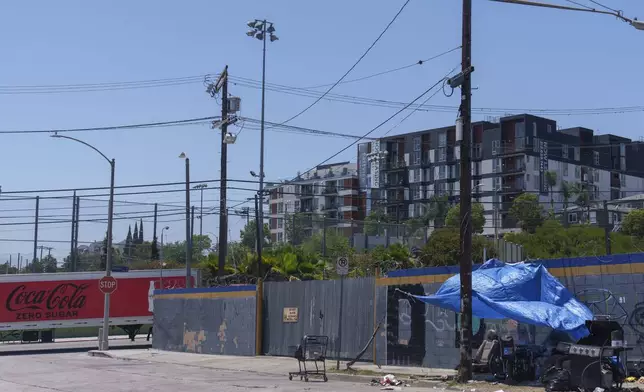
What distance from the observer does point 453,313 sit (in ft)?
68.6

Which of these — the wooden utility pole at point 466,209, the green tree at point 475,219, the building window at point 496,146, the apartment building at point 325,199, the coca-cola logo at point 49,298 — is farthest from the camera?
the apartment building at point 325,199

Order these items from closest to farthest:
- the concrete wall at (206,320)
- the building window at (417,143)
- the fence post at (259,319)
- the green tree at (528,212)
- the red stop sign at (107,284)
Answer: the fence post at (259,319) < the concrete wall at (206,320) < the red stop sign at (107,284) < the green tree at (528,212) < the building window at (417,143)

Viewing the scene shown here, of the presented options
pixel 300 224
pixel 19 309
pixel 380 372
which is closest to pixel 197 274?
pixel 19 309

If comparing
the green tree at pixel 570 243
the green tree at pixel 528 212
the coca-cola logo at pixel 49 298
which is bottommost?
the coca-cola logo at pixel 49 298

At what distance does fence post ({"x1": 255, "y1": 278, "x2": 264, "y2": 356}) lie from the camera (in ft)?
95.8

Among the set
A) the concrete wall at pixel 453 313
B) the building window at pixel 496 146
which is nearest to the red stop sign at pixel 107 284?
the concrete wall at pixel 453 313

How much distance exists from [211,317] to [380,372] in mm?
13186

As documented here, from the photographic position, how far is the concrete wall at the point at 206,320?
29922mm

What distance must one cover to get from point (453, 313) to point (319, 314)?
635 centimetres

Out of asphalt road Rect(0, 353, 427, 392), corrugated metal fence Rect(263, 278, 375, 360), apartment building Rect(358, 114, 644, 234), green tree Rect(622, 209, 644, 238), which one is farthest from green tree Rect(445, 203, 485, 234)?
asphalt road Rect(0, 353, 427, 392)

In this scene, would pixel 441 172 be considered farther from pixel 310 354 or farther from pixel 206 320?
pixel 310 354

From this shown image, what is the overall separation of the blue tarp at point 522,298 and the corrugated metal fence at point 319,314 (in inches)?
190

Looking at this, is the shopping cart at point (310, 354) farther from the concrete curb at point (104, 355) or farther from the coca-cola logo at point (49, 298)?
the coca-cola logo at point (49, 298)

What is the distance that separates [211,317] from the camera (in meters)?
32.3
